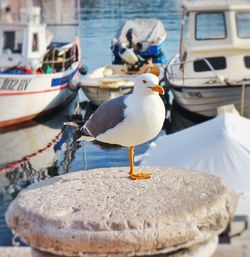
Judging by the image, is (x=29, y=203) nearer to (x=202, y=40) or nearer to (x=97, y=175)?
(x=97, y=175)

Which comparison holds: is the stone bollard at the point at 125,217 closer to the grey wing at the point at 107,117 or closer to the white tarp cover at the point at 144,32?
the grey wing at the point at 107,117

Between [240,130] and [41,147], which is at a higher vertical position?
[240,130]

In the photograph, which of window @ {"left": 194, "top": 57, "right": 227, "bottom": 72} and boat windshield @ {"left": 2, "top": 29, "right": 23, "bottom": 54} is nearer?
window @ {"left": 194, "top": 57, "right": 227, "bottom": 72}

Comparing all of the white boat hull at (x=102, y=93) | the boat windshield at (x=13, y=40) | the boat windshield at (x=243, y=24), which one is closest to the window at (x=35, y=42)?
the boat windshield at (x=13, y=40)

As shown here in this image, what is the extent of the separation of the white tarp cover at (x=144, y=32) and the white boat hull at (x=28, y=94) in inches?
259

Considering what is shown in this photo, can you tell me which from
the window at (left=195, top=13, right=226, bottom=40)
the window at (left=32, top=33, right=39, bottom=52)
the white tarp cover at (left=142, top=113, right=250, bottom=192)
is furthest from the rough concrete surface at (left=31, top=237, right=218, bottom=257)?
the window at (left=32, top=33, right=39, bottom=52)

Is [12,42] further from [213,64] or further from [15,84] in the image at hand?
[213,64]

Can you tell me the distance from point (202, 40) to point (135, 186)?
1520cm

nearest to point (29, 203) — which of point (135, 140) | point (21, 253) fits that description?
point (135, 140)

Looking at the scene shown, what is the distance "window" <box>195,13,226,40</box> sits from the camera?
700 inches

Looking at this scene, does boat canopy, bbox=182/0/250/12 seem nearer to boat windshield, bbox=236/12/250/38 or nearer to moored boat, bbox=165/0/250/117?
moored boat, bbox=165/0/250/117

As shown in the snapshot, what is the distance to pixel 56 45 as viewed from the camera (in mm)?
23609

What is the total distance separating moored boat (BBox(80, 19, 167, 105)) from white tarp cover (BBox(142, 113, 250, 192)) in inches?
333

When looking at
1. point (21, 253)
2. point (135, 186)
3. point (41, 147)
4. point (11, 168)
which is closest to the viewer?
point (135, 186)
